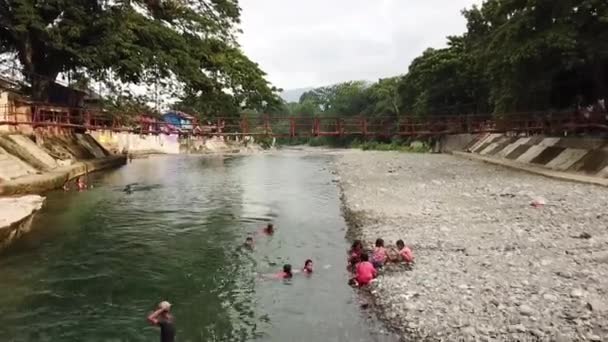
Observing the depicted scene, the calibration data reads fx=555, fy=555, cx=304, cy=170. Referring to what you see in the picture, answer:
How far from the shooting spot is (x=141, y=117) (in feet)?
100

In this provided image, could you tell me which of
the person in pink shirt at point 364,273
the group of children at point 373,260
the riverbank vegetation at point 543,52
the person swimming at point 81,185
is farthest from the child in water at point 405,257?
the person swimming at point 81,185

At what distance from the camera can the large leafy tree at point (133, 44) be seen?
97.6 ft

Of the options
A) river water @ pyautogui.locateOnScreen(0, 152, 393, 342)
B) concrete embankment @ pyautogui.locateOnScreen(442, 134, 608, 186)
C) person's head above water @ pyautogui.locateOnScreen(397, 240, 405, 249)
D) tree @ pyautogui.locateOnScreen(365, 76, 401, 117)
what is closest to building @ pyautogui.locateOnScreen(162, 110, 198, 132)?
river water @ pyautogui.locateOnScreen(0, 152, 393, 342)

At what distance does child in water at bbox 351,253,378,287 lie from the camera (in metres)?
12.1

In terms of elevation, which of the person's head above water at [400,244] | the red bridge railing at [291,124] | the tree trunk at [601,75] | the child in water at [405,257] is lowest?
the child in water at [405,257]

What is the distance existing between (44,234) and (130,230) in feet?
8.62

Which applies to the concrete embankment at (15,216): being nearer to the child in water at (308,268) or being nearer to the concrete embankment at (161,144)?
the child in water at (308,268)

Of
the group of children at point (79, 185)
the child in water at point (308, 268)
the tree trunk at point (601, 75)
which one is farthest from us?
the tree trunk at point (601, 75)

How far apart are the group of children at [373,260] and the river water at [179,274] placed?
1.22 ft

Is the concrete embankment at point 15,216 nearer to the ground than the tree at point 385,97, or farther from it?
nearer to the ground

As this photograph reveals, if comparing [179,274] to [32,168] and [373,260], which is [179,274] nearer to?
[373,260]

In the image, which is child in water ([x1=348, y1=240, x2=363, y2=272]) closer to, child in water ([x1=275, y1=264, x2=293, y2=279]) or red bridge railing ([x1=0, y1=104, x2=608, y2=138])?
child in water ([x1=275, y1=264, x2=293, y2=279])

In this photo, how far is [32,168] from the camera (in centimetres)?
2673

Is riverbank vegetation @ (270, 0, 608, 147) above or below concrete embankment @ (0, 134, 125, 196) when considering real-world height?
above
